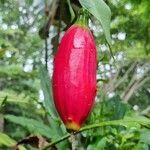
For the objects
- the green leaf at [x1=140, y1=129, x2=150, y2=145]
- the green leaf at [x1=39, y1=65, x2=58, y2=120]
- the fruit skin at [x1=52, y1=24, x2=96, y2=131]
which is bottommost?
the green leaf at [x1=140, y1=129, x2=150, y2=145]

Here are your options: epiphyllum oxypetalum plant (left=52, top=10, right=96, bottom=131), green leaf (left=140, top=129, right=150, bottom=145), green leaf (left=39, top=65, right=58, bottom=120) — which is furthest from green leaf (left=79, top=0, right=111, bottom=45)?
green leaf (left=140, top=129, right=150, bottom=145)

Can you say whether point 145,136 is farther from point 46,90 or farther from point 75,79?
point 75,79

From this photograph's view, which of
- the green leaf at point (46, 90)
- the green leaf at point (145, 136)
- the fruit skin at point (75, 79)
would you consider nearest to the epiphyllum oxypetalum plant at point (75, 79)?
the fruit skin at point (75, 79)

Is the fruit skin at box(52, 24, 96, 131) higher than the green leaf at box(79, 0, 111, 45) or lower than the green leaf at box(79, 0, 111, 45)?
lower

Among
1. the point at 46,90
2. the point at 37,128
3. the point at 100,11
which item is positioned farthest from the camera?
the point at 37,128

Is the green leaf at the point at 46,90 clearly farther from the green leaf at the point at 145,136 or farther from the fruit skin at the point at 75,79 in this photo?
the fruit skin at the point at 75,79

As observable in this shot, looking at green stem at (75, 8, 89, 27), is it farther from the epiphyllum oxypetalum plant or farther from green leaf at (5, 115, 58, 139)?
green leaf at (5, 115, 58, 139)

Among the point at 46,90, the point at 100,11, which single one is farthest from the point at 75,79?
the point at 46,90
